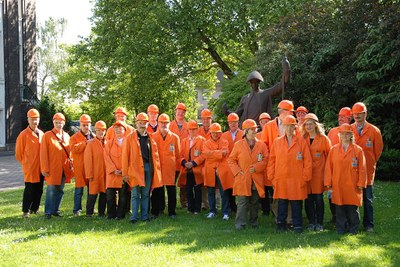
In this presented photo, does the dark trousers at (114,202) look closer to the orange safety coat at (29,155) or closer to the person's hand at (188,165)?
the person's hand at (188,165)

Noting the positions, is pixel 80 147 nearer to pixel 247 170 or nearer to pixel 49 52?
pixel 247 170

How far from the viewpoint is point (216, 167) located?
934cm

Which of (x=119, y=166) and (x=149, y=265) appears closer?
(x=149, y=265)

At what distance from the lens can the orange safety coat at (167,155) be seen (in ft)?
31.0

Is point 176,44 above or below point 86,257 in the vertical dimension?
above

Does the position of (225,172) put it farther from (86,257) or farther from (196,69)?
(196,69)

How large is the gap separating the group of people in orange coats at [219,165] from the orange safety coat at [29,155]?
2cm

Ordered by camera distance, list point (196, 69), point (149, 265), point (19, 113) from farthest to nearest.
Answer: point (19, 113) < point (196, 69) < point (149, 265)

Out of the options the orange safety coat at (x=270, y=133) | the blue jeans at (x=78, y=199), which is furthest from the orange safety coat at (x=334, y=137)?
the blue jeans at (x=78, y=199)

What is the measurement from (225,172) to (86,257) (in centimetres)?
353

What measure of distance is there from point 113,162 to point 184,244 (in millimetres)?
2646

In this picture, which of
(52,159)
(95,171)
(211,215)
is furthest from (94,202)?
(211,215)

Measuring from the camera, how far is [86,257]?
253 inches

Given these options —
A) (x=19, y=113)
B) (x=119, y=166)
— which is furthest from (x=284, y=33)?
(x=19, y=113)
